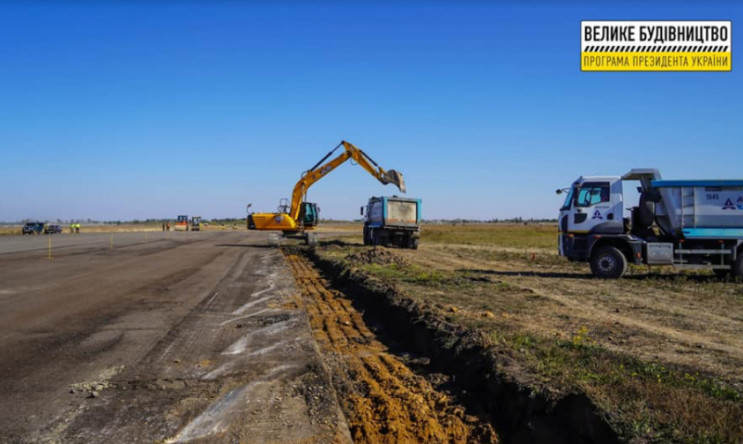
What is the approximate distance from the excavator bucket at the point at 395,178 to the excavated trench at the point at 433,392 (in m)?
20.6

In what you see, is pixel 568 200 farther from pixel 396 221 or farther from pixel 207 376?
pixel 396 221

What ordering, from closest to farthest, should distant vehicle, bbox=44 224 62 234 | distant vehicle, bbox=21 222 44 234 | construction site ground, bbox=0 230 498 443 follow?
construction site ground, bbox=0 230 498 443 → distant vehicle, bbox=21 222 44 234 → distant vehicle, bbox=44 224 62 234

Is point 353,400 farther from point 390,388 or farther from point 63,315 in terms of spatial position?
point 63,315

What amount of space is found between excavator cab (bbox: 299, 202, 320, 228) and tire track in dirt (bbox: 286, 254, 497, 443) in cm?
2648

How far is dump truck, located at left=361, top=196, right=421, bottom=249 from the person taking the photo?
1281 inches

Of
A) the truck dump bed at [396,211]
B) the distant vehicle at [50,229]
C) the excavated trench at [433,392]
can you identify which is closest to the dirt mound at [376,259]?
the truck dump bed at [396,211]

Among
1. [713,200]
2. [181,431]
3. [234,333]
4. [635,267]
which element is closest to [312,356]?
[234,333]

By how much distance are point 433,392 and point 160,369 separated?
3396mm

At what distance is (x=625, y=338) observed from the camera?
8.26 metres

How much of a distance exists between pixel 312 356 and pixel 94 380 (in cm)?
268

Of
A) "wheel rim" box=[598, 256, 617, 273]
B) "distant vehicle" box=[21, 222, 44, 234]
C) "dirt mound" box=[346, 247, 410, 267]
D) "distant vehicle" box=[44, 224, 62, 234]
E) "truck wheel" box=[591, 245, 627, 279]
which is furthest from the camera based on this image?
"distant vehicle" box=[44, 224, 62, 234]

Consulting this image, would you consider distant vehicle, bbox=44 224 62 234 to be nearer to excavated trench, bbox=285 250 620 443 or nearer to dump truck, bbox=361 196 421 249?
dump truck, bbox=361 196 421 249

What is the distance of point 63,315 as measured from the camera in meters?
11.0

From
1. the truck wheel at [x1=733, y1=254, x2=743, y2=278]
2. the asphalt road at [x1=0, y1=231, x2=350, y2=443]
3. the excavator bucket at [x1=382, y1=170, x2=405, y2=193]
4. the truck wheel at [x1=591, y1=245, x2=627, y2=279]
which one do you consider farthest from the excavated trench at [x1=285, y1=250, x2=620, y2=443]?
the excavator bucket at [x1=382, y1=170, x2=405, y2=193]
